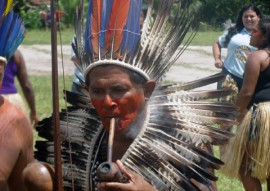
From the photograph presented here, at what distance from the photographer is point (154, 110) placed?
322cm

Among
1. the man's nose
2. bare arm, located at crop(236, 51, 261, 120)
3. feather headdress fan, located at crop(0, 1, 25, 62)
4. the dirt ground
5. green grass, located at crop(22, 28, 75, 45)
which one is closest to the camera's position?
the man's nose

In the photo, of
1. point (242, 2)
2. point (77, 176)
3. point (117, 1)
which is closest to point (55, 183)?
point (77, 176)

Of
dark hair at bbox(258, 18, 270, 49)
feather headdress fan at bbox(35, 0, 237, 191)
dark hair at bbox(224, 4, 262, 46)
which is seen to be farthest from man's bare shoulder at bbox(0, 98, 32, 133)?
dark hair at bbox(224, 4, 262, 46)

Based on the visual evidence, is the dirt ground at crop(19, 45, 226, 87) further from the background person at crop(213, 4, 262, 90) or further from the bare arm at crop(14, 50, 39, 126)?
the bare arm at crop(14, 50, 39, 126)

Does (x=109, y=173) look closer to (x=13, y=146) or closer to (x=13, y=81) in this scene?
(x=13, y=146)

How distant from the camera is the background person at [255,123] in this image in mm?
5961

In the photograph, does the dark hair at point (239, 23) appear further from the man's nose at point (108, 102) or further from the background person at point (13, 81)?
the man's nose at point (108, 102)

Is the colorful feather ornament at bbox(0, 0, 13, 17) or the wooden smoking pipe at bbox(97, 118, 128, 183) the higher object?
the colorful feather ornament at bbox(0, 0, 13, 17)

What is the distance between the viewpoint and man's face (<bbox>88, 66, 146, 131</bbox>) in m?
3.00

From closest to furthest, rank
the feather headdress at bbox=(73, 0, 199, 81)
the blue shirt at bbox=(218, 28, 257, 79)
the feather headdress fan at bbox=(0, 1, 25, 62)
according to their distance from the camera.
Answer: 1. the feather headdress at bbox=(73, 0, 199, 81)
2. the feather headdress fan at bbox=(0, 1, 25, 62)
3. the blue shirt at bbox=(218, 28, 257, 79)

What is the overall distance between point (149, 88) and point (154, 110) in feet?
0.37

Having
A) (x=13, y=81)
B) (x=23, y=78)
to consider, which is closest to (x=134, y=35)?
(x=13, y=81)

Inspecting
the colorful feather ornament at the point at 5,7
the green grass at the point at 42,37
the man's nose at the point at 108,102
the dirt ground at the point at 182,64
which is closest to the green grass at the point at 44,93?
the dirt ground at the point at 182,64

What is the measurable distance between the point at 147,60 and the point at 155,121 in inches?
10.1
